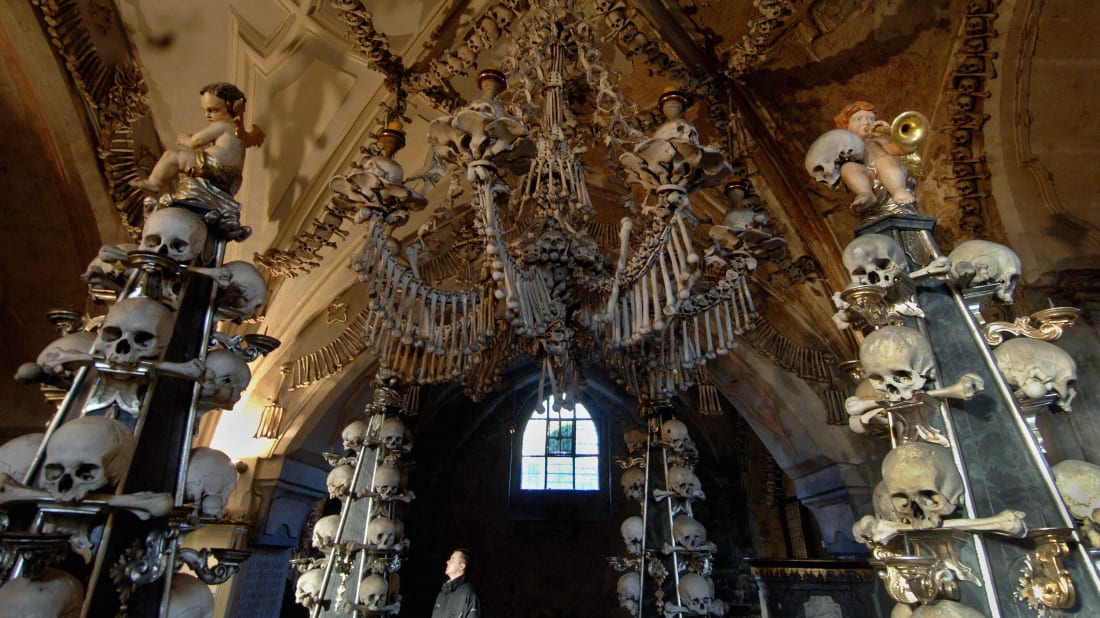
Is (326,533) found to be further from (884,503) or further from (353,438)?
(884,503)

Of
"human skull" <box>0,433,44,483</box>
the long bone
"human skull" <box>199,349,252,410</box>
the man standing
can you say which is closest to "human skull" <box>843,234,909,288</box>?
the long bone

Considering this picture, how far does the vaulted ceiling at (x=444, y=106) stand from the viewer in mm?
3012

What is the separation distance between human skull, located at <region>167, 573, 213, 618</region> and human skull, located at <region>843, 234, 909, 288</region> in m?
1.75

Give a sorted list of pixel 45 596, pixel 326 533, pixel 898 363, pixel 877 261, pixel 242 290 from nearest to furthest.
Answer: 1. pixel 45 596
2. pixel 898 363
3. pixel 877 261
4. pixel 242 290
5. pixel 326 533

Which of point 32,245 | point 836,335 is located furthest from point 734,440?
point 32,245

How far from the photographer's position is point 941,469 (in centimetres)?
112

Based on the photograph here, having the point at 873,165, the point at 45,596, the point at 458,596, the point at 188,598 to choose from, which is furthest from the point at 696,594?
the point at 45,596

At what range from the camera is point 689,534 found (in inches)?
147

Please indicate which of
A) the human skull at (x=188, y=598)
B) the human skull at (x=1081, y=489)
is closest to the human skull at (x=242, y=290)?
the human skull at (x=188, y=598)

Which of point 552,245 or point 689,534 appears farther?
point 689,534

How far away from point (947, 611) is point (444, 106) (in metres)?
3.49

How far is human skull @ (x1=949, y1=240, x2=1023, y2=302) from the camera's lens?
4.61ft

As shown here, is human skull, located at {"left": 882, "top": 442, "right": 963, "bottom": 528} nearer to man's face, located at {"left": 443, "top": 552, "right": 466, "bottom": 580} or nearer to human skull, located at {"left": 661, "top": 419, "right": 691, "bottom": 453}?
human skull, located at {"left": 661, "top": 419, "right": 691, "bottom": 453}

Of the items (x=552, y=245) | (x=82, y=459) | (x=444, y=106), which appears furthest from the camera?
(x=444, y=106)
